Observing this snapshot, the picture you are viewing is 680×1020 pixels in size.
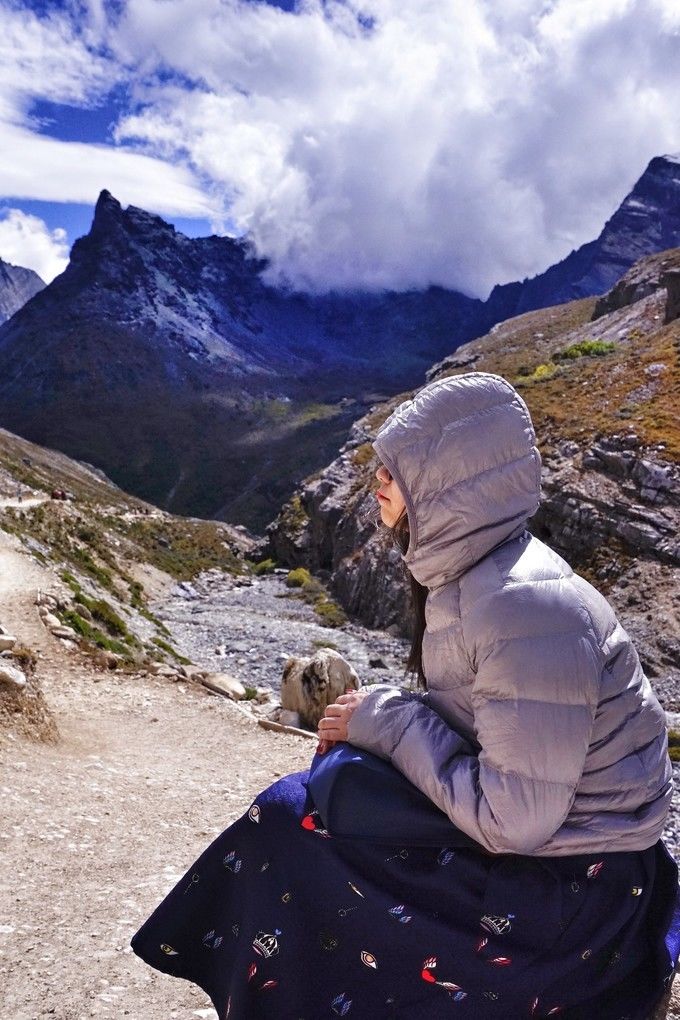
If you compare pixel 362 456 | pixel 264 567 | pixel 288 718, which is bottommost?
pixel 264 567

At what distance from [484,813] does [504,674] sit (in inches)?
20.4

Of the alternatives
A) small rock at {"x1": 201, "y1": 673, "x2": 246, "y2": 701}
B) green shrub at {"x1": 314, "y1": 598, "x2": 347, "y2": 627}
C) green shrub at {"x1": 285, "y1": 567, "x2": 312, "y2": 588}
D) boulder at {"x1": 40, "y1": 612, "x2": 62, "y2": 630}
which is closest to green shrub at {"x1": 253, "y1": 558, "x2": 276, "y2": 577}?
green shrub at {"x1": 285, "y1": 567, "x2": 312, "y2": 588}

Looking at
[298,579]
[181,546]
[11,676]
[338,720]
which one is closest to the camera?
[338,720]

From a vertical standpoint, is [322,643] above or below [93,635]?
below

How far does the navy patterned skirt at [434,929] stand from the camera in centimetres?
291

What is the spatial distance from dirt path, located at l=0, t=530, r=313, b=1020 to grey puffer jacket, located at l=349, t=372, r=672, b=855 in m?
3.00

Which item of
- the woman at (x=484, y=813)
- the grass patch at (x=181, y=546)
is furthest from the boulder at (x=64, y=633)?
the grass patch at (x=181, y=546)

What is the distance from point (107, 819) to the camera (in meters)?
7.80

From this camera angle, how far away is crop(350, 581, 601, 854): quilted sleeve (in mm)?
2717

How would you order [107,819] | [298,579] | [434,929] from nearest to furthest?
1. [434,929]
2. [107,819]
3. [298,579]

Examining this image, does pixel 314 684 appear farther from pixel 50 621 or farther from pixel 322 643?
pixel 322 643

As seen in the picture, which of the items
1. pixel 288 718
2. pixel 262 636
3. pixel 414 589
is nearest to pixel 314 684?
pixel 288 718

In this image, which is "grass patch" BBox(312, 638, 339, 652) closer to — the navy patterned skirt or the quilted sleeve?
the navy patterned skirt

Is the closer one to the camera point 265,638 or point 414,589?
point 414,589
